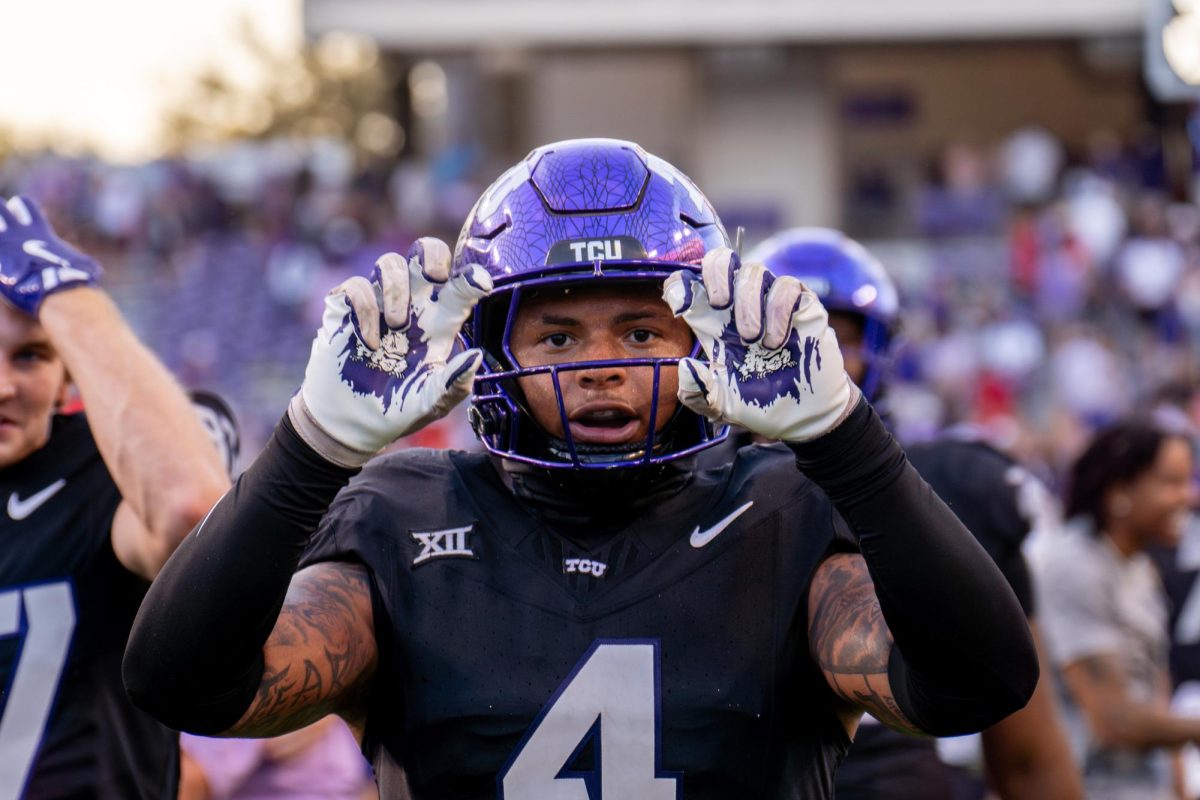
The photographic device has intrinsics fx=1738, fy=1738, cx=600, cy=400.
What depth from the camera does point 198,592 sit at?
7.08ft

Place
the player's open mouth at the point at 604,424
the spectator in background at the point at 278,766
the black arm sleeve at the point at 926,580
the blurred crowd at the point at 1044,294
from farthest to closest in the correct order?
the blurred crowd at the point at 1044,294, the spectator in background at the point at 278,766, the player's open mouth at the point at 604,424, the black arm sleeve at the point at 926,580

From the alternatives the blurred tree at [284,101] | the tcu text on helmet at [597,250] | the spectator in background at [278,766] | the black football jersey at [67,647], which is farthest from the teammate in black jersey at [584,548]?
the blurred tree at [284,101]

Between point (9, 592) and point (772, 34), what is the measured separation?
1623cm

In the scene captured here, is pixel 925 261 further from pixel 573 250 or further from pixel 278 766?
pixel 573 250

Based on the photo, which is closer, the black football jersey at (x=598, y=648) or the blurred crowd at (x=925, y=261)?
the black football jersey at (x=598, y=648)

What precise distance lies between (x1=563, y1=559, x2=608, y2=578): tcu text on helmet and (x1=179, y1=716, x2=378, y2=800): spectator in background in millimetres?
2443

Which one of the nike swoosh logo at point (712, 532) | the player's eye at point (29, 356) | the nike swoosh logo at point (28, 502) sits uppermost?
the player's eye at point (29, 356)

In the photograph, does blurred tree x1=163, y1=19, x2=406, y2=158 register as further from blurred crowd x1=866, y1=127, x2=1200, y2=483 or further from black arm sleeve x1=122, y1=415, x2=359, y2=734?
black arm sleeve x1=122, y1=415, x2=359, y2=734

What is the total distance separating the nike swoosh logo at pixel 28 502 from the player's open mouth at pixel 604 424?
1150 mm

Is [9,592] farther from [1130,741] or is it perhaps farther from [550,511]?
[1130,741]

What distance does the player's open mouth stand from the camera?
2.41m

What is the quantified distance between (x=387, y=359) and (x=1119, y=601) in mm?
3326

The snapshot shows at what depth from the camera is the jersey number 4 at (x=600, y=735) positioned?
2322 millimetres

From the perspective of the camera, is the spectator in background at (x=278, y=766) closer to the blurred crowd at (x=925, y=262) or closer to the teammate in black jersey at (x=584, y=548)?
the teammate in black jersey at (x=584, y=548)
